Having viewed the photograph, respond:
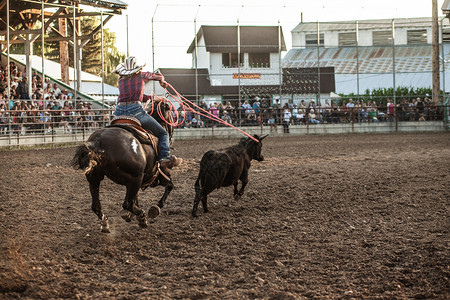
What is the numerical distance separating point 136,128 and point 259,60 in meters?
22.8

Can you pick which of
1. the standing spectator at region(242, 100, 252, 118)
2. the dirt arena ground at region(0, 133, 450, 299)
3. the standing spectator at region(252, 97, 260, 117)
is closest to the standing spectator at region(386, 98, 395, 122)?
the standing spectator at region(252, 97, 260, 117)

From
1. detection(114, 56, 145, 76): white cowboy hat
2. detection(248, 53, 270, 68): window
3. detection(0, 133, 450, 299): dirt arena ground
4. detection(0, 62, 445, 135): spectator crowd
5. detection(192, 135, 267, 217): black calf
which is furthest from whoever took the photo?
detection(248, 53, 270, 68): window

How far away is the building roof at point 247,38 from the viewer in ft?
94.5

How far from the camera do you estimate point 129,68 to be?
663cm

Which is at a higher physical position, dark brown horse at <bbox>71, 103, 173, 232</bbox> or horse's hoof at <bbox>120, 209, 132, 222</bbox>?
dark brown horse at <bbox>71, 103, 173, 232</bbox>

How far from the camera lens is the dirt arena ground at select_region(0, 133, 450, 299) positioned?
13.8 feet

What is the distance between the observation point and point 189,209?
773cm

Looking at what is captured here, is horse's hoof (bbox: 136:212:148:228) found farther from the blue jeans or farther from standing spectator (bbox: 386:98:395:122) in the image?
standing spectator (bbox: 386:98:395:122)

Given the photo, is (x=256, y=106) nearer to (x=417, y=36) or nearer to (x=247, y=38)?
(x=247, y=38)

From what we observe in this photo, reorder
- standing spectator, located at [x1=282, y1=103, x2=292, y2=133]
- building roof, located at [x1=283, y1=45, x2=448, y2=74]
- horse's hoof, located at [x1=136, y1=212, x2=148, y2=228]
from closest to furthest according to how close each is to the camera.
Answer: horse's hoof, located at [x1=136, y1=212, x2=148, y2=228] → standing spectator, located at [x1=282, y1=103, x2=292, y2=133] → building roof, located at [x1=283, y1=45, x2=448, y2=74]

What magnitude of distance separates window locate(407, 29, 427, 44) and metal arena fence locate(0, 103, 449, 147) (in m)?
13.4

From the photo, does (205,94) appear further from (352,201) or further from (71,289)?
(71,289)

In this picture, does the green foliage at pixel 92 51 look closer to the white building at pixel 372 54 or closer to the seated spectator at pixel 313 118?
the white building at pixel 372 54

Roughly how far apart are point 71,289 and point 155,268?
0.79 meters
